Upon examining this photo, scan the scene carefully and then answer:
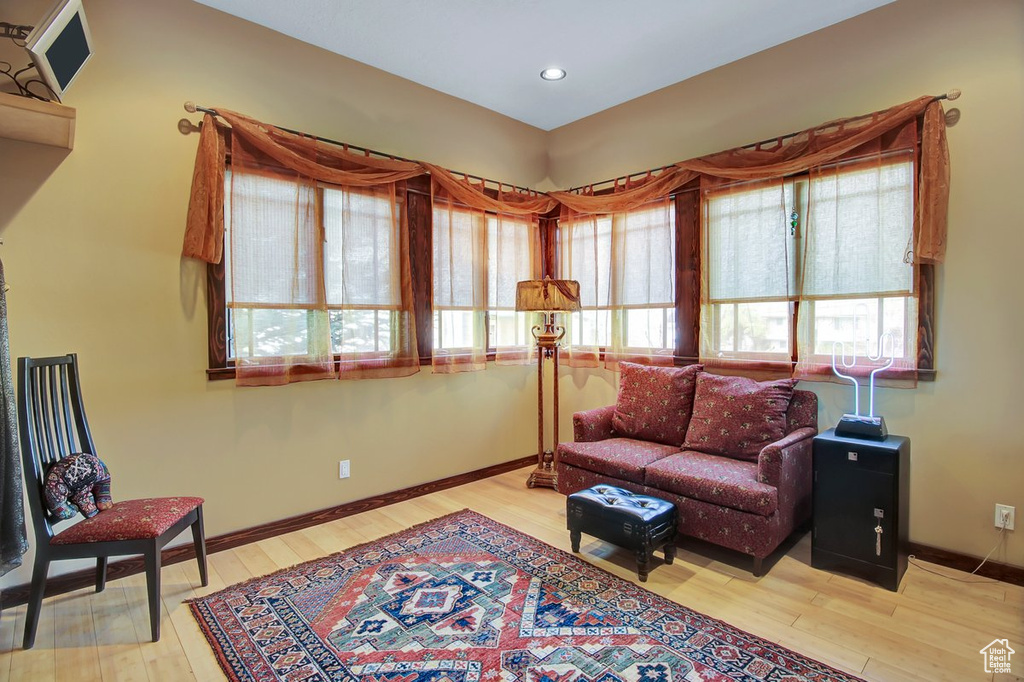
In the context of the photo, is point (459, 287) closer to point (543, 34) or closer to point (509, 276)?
point (509, 276)

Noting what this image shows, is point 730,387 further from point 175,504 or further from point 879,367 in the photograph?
point 175,504

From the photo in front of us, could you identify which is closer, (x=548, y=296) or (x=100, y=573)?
(x=100, y=573)

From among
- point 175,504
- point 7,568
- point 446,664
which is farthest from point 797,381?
point 7,568

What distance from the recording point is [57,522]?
2098 millimetres

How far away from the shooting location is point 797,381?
10.2ft

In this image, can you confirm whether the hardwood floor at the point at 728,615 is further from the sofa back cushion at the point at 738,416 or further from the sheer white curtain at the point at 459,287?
the sheer white curtain at the point at 459,287

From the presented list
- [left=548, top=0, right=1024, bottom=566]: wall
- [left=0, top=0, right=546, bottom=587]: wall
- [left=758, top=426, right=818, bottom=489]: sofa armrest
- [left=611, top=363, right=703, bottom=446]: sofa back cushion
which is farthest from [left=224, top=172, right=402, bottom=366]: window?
[left=548, top=0, right=1024, bottom=566]: wall

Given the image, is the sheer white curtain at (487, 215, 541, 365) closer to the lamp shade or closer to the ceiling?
the lamp shade

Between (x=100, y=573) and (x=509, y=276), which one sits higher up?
(x=509, y=276)

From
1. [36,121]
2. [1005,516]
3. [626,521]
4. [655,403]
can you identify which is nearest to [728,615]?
[626,521]

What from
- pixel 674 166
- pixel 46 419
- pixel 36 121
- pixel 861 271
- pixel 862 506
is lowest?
pixel 862 506

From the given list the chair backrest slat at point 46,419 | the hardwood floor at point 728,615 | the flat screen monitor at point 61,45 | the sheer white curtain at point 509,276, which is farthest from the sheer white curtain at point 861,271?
the chair backrest slat at point 46,419

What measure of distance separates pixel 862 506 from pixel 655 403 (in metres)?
1.30

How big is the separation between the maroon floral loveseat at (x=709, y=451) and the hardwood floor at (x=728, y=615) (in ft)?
0.77
